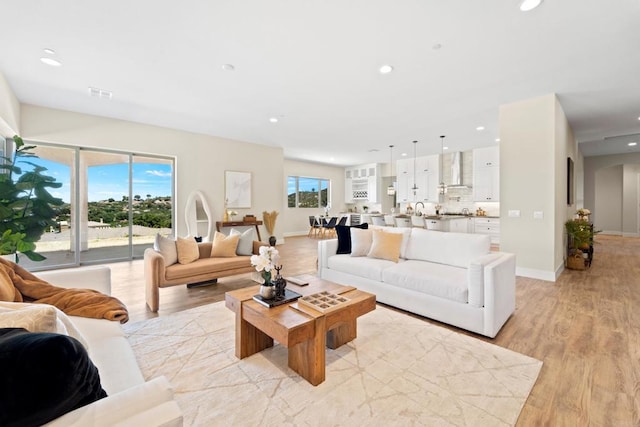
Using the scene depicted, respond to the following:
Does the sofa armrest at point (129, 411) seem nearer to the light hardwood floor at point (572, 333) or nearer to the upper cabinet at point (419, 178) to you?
the light hardwood floor at point (572, 333)

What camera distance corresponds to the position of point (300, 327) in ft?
5.59

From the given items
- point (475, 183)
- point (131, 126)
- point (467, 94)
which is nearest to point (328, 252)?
point (467, 94)

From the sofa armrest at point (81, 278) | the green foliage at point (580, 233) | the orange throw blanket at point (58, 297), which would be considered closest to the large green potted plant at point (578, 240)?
the green foliage at point (580, 233)

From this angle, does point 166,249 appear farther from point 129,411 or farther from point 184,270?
point 129,411

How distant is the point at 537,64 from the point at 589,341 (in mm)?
2957

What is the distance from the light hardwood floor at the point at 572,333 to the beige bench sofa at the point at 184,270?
242mm

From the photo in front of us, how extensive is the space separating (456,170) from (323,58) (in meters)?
6.57

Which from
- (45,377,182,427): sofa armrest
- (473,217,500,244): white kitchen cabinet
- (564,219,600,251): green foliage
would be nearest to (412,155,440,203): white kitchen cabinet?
(473,217,500,244): white kitchen cabinet

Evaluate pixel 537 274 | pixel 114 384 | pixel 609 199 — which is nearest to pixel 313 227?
pixel 537 274

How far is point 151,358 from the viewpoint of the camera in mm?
2115

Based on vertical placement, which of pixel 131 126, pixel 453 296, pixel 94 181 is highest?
pixel 131 126

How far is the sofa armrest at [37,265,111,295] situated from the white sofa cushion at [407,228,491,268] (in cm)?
323

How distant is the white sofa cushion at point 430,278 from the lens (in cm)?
255

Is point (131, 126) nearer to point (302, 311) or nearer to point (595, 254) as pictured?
point (302, 311)
